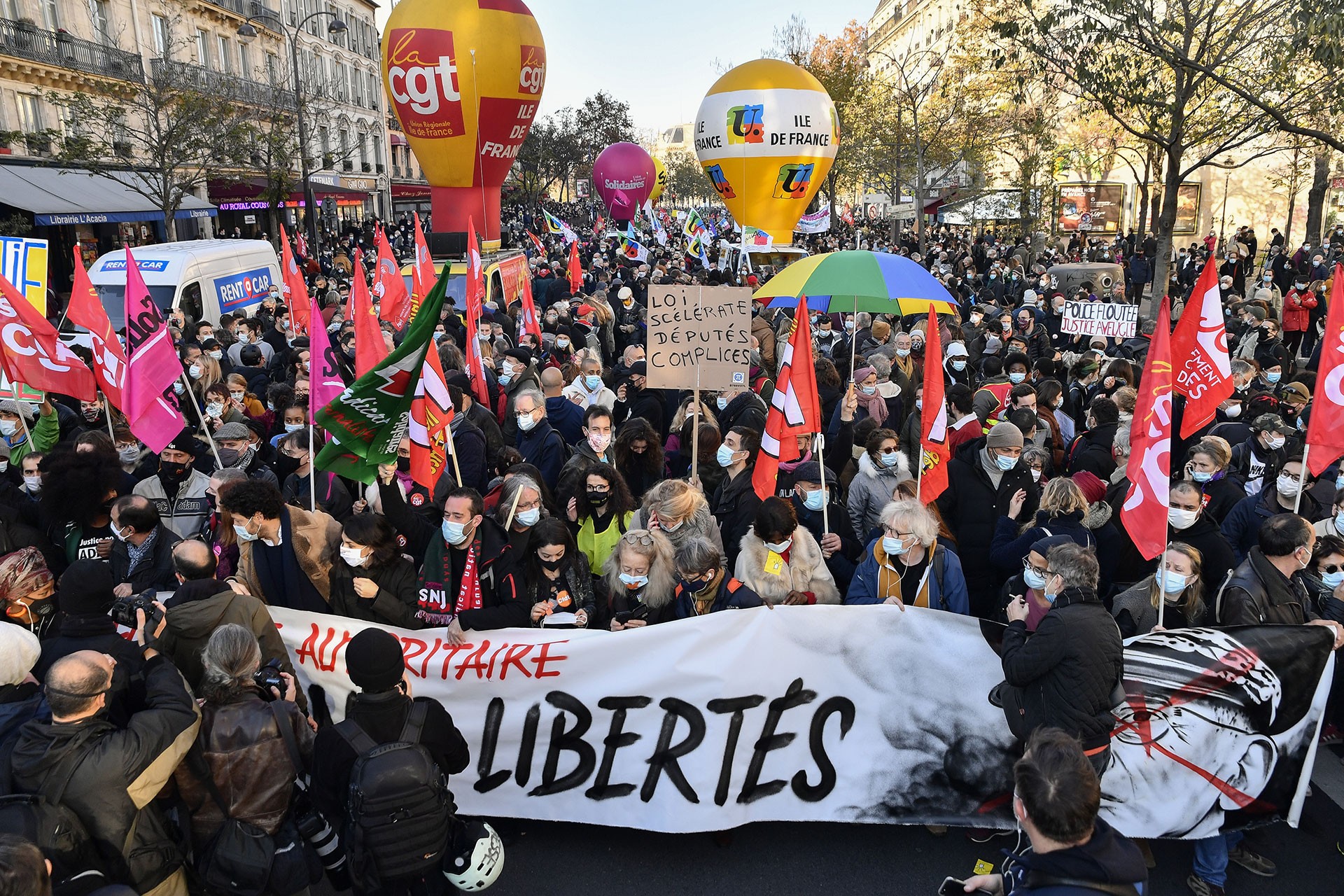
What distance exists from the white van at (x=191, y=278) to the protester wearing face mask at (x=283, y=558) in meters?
9.63

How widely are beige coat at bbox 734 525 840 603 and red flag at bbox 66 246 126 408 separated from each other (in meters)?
4.44

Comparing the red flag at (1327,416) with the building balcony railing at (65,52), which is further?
the building balcony railing at (65,52)

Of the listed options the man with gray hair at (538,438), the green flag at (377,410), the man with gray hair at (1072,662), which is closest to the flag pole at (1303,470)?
the man with gray hair at (1072,662)

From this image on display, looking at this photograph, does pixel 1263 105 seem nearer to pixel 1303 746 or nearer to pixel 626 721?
pixel 1303 746

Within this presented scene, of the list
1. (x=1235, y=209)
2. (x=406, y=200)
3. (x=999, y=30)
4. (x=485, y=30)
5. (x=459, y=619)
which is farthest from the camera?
(x=406, y=200)

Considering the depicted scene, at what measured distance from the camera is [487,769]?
4.54m

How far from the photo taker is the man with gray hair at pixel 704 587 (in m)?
4.66

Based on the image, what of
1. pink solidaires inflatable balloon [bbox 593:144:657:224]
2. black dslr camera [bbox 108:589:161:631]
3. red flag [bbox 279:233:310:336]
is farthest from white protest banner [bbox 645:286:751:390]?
pink solidaires inflatable balloon [bbox 593:144:657:224]

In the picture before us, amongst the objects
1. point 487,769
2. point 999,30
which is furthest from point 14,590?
point 999,30

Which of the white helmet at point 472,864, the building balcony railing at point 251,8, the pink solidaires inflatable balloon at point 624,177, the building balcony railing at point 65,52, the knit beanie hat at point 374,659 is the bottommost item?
the white helmet at point 472,864

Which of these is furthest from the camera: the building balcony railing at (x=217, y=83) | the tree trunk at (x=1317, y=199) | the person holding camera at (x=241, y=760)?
the building balcony railing at (x=217, y=83)

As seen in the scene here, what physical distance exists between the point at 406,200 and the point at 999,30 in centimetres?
5125

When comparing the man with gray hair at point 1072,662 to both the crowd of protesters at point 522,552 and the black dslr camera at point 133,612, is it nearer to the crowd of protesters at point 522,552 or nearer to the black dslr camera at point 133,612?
the crowd of protesters at point 522,552

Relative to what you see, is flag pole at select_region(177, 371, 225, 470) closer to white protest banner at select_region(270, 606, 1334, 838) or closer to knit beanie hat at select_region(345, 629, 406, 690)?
white protest banner at select_region(270, 606, 1334, 838)
